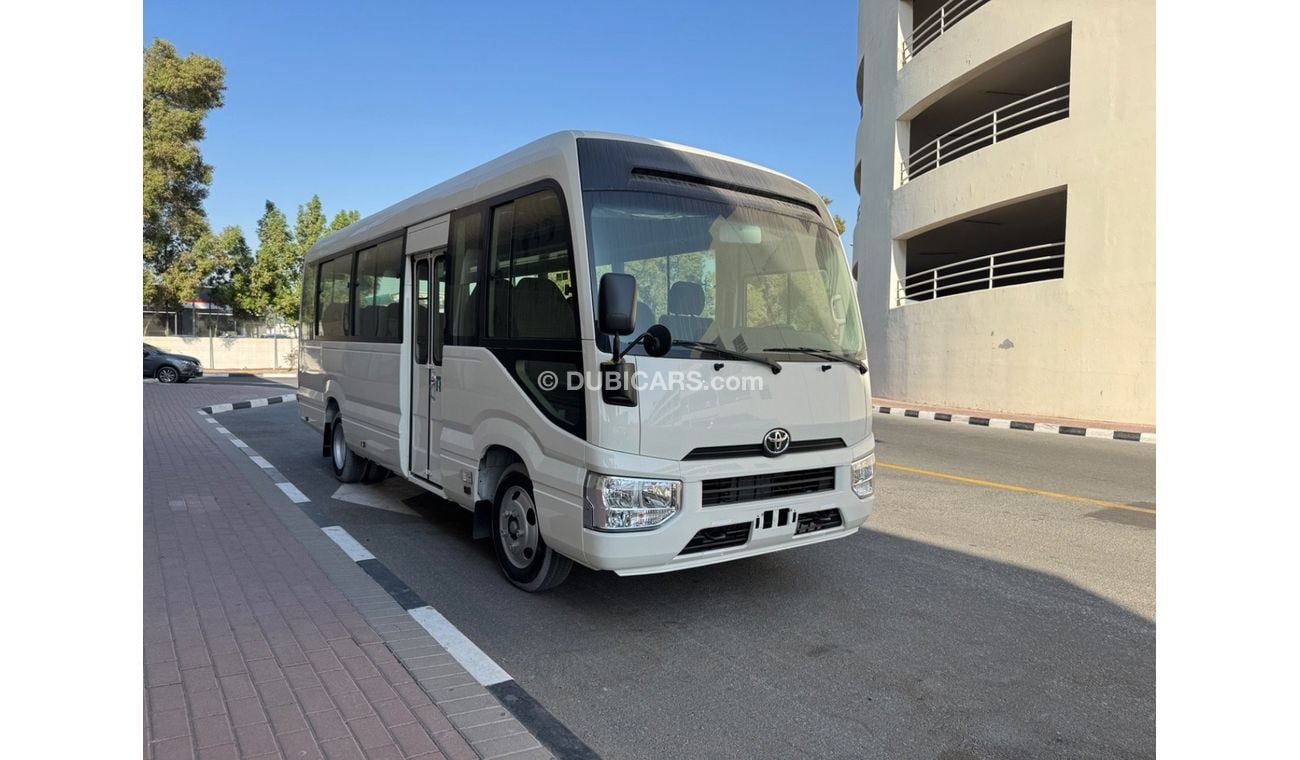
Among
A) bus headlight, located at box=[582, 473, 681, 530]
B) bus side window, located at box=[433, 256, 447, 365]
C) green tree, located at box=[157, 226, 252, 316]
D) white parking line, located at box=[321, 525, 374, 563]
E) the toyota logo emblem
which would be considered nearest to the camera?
bus headlight, located at box=[582, 473, 681, 530]

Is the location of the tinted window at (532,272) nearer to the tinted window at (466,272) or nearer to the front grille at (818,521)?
the tinted window at (466,272)

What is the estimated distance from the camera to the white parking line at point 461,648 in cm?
373

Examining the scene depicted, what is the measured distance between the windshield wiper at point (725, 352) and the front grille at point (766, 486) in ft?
2.12

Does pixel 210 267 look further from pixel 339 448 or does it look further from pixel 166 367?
pixel 339 448

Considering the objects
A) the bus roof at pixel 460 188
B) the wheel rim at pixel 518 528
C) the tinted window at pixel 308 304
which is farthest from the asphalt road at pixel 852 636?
the tinted window at pixel 308 304

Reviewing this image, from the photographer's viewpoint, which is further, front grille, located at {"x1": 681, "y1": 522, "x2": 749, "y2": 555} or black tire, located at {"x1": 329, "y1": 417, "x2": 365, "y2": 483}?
black tire, located at {"x1": 329, "y1": 417, "x2": 365, "y2": 483}

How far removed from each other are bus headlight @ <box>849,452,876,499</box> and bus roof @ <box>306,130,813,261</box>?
6.51ft

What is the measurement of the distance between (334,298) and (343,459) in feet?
6.28

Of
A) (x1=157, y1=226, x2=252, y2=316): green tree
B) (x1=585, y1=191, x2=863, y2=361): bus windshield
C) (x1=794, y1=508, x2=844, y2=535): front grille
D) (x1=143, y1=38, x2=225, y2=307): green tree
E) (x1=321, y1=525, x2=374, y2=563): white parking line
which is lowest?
(x1=321, y1=525, x2=374, y2=563): white parking line

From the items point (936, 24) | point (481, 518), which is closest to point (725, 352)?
point (481, 518)

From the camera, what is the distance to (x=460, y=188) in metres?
5.91

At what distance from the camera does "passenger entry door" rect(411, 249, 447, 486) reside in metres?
6.07

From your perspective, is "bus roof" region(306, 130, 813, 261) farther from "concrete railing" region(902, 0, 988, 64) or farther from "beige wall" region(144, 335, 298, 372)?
"beige wall" region(144, 335, 298, 372)

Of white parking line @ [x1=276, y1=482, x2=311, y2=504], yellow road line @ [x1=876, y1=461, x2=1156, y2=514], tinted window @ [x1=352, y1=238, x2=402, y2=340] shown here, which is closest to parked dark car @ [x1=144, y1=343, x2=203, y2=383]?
white parking line @ [x1=276, y1=482, x2=311, y2=504]
